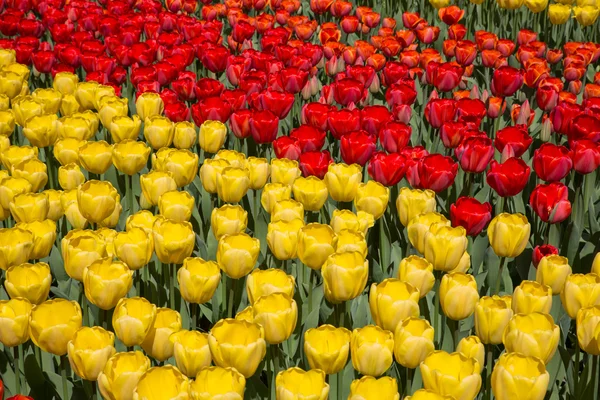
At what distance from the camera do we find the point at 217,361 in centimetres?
209

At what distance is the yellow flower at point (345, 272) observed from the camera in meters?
2.41

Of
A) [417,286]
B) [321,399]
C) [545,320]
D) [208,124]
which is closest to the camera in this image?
[321,399]

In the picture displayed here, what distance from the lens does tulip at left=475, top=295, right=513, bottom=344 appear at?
2.32 metres

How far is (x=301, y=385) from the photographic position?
1989 millimetres

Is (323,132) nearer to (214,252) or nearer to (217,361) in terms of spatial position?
(214,252)

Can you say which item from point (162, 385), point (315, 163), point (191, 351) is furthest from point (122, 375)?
point (315, 163)

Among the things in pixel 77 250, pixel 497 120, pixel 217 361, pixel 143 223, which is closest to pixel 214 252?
pixel 143 223

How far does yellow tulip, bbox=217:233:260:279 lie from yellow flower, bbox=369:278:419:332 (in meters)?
0.47

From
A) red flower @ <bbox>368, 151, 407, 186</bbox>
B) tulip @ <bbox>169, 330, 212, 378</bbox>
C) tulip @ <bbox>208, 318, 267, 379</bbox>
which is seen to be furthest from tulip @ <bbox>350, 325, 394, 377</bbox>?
red flower @ <bbox>368, 151, 407, 186</bbox>

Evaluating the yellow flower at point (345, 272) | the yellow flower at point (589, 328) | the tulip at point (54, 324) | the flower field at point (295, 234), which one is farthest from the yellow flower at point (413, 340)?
the tulip at point (54, 324)

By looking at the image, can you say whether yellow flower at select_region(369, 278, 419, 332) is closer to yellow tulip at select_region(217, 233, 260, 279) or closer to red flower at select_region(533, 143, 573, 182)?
yellow tulip at select_region(217, 233, 260, 279)

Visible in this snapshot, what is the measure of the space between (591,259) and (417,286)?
1185mm

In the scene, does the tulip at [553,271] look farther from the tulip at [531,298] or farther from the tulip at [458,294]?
the tulip at [458,294]

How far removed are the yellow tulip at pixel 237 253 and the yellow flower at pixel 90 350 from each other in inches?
21.9
